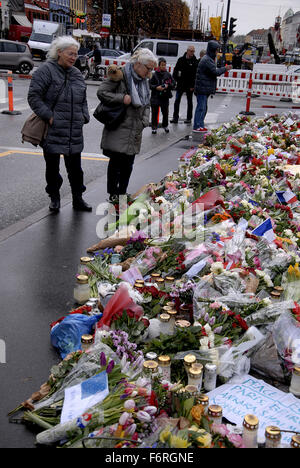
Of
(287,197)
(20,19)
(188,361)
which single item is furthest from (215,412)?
(20,19)

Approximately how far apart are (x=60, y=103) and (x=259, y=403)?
12.5 ft

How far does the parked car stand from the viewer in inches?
970

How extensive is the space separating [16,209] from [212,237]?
9.25 ft

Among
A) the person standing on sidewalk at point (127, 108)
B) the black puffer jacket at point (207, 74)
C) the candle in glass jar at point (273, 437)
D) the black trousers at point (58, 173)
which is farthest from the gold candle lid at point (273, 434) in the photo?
the black puffer jacket at point (207, 74)

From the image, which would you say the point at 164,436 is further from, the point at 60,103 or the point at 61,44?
the point at 61,44

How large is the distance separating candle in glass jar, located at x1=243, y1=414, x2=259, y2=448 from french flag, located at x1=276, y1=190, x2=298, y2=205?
3.64 meters

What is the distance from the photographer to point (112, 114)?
18.9 ft

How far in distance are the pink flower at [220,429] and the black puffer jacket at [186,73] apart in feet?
39.6

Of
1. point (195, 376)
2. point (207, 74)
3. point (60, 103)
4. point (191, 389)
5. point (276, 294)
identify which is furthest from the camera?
point (207, 74)

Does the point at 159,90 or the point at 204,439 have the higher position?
the point at 159,90

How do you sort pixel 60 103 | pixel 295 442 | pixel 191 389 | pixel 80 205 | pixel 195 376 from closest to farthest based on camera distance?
pixel 295 442 < pixel 191 389 < pixel 195 376 < pixel 60 103 < pixel 80 205
